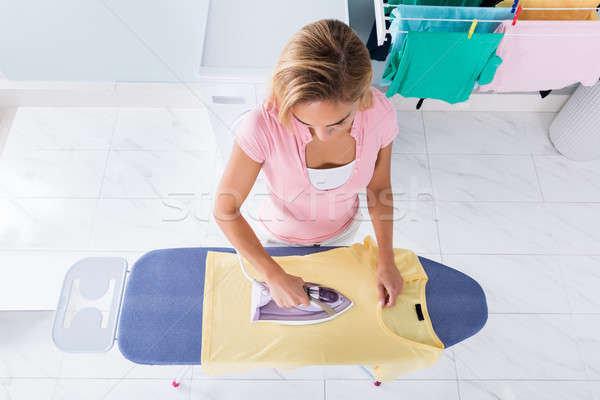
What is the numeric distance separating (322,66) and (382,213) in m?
0.62

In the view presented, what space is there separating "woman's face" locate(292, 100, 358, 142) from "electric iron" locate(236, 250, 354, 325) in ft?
2.05

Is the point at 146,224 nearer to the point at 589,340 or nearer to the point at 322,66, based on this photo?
the point at 322,66

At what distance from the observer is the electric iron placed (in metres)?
1.32

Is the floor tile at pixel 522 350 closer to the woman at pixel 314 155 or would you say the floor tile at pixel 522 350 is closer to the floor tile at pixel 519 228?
the floor tile at pixel 519 228

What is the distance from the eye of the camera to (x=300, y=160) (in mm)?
1017

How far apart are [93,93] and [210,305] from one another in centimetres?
183

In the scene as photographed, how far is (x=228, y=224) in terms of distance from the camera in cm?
Answer: 112

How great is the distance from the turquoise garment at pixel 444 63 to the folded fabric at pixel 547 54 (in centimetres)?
7

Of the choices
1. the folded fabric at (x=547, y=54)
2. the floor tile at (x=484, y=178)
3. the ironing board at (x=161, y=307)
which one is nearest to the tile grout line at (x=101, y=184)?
the ironing board at (x=161, y=307)

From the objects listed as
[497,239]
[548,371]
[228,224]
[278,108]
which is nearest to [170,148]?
[228,224]

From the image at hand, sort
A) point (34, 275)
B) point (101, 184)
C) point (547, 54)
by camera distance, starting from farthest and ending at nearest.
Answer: point (101, 184), point (34, 275), point (547, 54)

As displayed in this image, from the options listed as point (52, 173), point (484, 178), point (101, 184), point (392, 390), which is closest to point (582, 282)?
point (484, 178)

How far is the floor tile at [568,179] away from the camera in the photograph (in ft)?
7.88

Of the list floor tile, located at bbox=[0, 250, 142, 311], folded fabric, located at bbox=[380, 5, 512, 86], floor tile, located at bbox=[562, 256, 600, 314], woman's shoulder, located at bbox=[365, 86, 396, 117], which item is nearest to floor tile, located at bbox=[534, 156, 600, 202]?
floor tile, located at bbox=[562, 256, 600, 314]
